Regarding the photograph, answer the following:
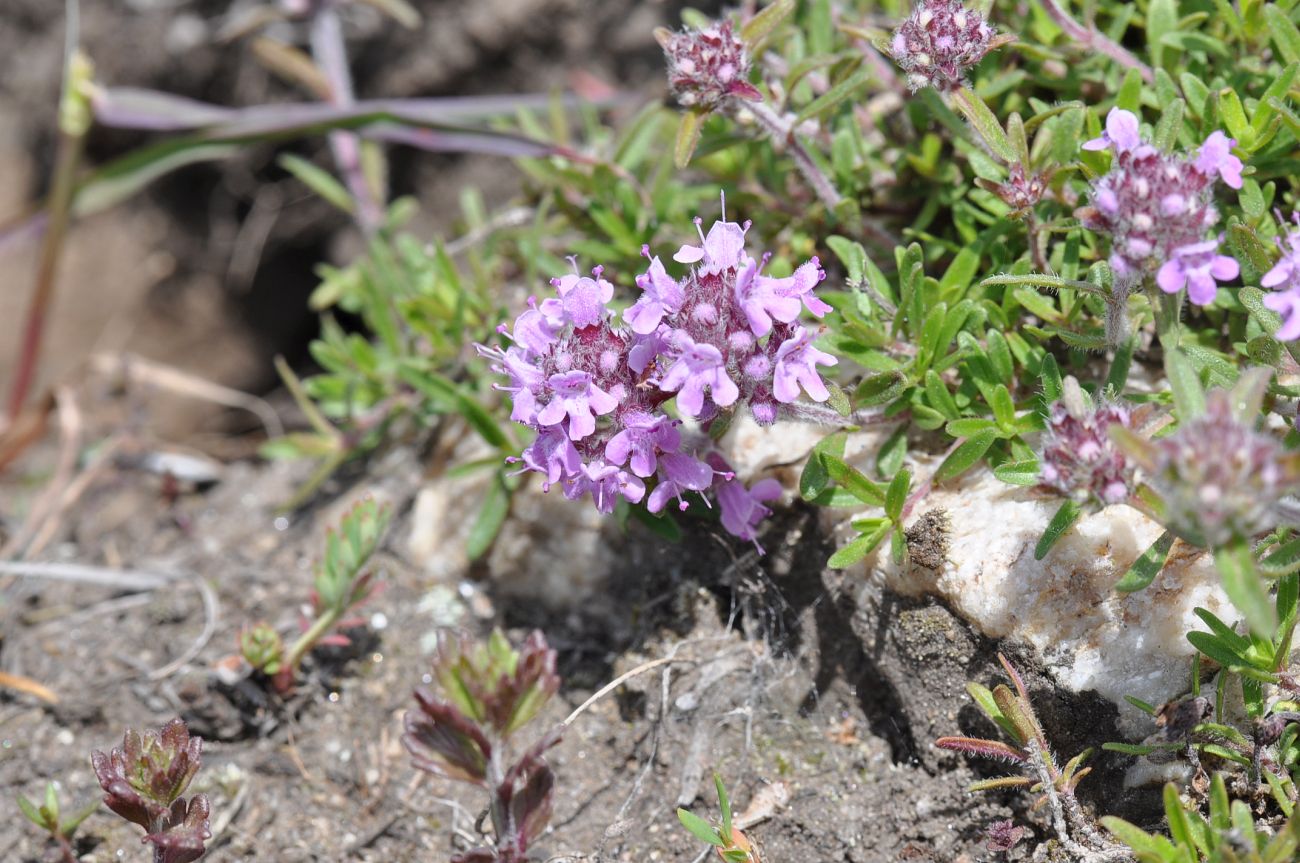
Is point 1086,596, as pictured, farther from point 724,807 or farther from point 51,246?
point 51,246

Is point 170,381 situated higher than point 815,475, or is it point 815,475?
point 815,475

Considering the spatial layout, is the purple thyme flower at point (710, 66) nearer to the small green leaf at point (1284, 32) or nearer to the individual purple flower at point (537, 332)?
the individual purple flower at point (537, 332)

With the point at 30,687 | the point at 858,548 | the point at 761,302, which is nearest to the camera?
the point at 761,302

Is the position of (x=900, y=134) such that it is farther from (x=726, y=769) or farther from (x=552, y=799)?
(x=552, y=799)

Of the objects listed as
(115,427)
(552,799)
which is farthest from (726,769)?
(115,427)

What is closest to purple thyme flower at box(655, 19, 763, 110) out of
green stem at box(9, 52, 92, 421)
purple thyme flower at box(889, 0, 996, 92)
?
purple thyme flower at box(889, 0, 996, 92)

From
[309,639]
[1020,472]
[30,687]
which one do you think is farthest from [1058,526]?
[30,687]
